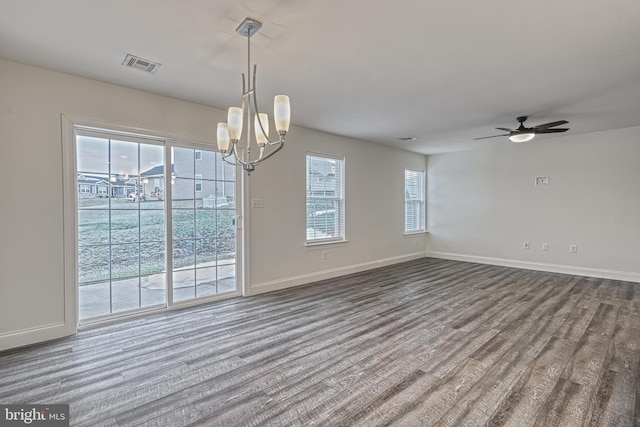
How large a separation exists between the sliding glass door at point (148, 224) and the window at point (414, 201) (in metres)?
4.45

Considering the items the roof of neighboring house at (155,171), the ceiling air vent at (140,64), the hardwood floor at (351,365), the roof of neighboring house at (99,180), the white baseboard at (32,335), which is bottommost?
the hardwood floor at (351,365)

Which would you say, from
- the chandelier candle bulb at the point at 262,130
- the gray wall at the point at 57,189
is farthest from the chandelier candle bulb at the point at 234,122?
the gray wall at the point at 57,189

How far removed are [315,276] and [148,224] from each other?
2.70 meters

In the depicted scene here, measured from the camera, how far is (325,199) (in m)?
5.57

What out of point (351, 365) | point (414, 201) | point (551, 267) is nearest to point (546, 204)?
point (551, 267)

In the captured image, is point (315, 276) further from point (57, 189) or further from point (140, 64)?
point (140, 64)

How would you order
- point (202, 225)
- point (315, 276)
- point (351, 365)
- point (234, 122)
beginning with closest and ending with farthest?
point (234, 122) < point (351, 365) < point (202, 225) < point (315, 276)

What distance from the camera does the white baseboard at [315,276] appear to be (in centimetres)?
459

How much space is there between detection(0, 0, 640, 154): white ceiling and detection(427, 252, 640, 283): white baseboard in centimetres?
285

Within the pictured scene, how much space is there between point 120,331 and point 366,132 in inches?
178

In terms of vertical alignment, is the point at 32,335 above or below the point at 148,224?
below

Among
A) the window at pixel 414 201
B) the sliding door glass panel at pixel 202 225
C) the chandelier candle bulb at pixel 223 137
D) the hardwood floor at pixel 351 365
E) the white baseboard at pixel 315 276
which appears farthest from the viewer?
the window at pixel 414 201

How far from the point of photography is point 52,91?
3.03 metres

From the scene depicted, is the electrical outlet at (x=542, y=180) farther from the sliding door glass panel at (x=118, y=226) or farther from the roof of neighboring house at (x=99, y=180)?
the roof of neighboring house at (x=99, y=180)
